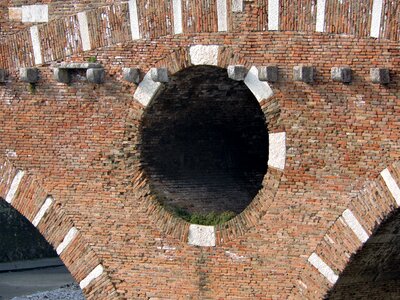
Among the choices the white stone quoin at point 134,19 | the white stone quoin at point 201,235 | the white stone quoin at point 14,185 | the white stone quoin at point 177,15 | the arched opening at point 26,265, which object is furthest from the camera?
the arched opening at point 26,265

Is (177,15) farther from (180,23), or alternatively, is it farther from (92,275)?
(92,275)

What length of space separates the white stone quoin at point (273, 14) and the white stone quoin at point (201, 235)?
91.9 inches

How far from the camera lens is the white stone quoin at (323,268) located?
45.6 ft

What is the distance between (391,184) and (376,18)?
166cm

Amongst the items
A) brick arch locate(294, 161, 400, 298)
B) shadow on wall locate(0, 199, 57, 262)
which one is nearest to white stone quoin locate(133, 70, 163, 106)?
brick arch locate(294, 161, 400, 298)

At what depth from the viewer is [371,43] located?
43.8 ft

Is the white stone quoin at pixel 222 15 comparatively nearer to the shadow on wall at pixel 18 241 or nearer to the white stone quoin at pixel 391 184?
the white stone quoin at pixel 391 184

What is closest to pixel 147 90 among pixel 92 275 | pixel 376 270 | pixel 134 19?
pixel 134 19

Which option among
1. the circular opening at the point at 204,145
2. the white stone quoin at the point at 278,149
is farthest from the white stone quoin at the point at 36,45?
the white stone quoin at the point at 278,149

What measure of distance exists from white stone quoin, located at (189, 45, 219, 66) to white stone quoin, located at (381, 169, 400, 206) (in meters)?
2.22

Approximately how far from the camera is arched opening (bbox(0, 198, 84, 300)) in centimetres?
2394

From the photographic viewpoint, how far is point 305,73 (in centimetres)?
1368

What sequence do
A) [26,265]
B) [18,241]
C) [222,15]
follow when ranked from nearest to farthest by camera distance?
[222,15] → [26,265] → [18,241]

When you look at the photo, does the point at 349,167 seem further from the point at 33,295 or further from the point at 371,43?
the point at 33,295
